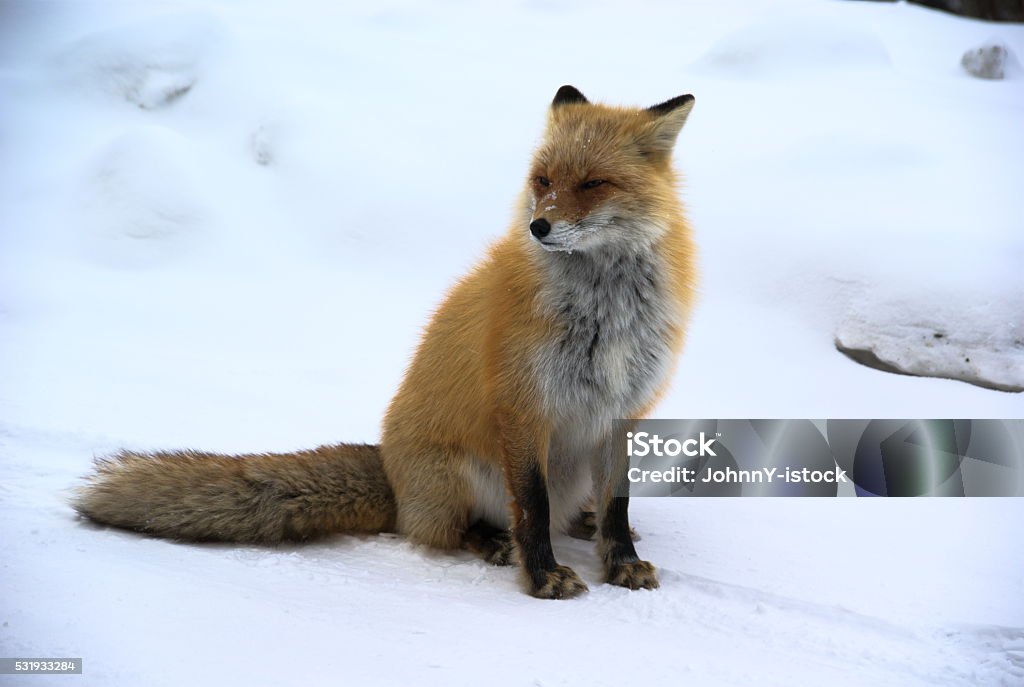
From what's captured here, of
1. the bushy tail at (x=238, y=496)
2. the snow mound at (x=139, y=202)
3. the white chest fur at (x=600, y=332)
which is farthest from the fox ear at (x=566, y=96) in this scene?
the snow mound at (x=139, y=202)

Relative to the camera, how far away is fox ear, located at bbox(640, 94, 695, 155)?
2.30 meters

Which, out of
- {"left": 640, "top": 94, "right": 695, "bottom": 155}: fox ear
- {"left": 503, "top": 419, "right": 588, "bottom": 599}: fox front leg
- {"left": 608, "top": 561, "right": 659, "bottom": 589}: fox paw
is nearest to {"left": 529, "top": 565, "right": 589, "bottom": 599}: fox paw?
{"left": 503, "top": 419, "right": 588, "bottom": 599}: fox front leg

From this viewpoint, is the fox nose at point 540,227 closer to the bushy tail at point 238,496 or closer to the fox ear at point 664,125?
the fox ear at point 664,125

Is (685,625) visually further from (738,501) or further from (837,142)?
(837,142)

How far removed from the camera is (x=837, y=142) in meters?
5.69

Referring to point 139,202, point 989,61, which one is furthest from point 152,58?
point 989,61

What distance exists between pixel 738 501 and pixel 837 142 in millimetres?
3546

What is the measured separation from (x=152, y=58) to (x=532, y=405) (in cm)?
501

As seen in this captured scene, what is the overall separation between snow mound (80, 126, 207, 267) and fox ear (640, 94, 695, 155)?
3734 mm

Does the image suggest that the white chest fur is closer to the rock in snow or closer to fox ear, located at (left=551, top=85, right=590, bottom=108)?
fox ear, located at (left=551, top=85, right=590, bottom=108)

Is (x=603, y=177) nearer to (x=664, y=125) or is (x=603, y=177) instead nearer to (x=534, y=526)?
(x=664, y=125)

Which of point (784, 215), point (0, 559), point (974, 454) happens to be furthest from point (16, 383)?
point (784, 215)

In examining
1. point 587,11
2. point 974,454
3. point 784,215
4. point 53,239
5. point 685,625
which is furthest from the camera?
point 587,11

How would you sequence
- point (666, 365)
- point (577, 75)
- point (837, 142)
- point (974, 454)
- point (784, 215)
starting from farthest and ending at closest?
point (577, 75)
point (837, 142)
point (784, 215)
point (974, 454)
point (666, 365)
